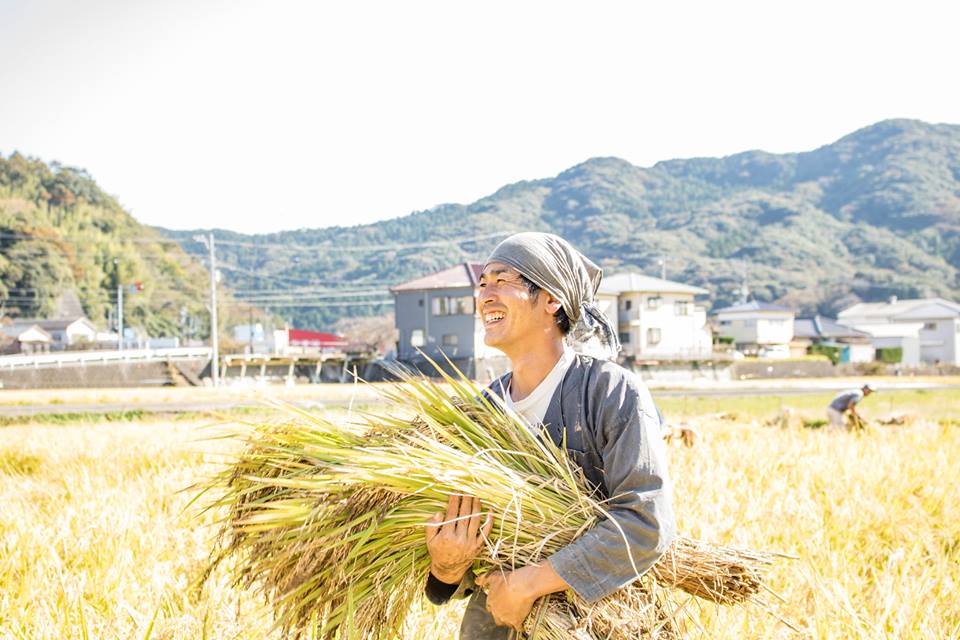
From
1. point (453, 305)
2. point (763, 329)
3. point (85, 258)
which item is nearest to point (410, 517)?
point (453, 305)

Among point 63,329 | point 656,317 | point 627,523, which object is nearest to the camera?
point 627,523

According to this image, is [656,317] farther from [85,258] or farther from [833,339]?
[85,258]

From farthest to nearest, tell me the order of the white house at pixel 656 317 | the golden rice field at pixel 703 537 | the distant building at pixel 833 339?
the distant building at pixel 833 339
the white house at pixel 656 317
the golden rice field at pixel 703 537

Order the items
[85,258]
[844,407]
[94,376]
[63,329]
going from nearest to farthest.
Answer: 1. [844,407]
2. [94,376]
3. [63,329]
4. [85,258]

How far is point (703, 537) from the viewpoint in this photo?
4.38 m

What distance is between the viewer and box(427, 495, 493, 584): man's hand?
2.14 m

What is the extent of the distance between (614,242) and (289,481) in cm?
16168

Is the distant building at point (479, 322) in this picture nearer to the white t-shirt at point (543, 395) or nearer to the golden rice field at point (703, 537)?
the golden rice field at point (703, 537)

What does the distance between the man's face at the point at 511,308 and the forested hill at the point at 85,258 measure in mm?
70176

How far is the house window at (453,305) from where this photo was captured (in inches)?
1715

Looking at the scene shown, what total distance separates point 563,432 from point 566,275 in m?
0.47

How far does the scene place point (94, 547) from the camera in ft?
15.2

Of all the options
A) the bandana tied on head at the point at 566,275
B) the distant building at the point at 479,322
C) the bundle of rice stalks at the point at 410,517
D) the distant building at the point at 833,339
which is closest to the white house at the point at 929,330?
the distant building at the point at 833,339

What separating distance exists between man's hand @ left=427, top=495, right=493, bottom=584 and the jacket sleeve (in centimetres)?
22
